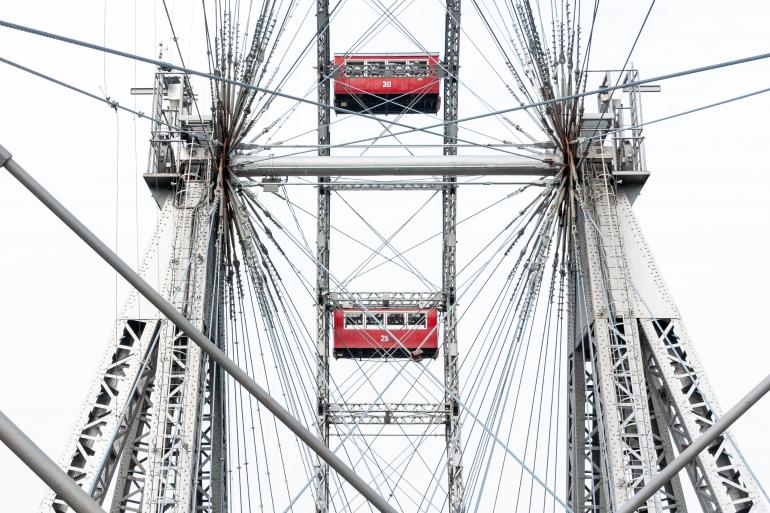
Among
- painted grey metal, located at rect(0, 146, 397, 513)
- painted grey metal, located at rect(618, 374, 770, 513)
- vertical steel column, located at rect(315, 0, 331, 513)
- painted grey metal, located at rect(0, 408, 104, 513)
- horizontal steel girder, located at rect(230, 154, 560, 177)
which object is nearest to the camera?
painted grey metal, located at rect(0, 408, 104, 513)

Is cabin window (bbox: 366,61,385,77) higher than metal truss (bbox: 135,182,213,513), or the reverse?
cabin window (bbox: 366,61,385,77)

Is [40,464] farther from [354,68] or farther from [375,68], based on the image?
[375,68]

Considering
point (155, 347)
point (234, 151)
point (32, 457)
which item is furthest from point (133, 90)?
point (32, 457)

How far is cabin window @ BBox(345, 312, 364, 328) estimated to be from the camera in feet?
103

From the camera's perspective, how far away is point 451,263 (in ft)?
102

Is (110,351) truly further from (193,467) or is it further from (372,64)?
(372,64)

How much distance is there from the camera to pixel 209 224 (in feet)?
66.2

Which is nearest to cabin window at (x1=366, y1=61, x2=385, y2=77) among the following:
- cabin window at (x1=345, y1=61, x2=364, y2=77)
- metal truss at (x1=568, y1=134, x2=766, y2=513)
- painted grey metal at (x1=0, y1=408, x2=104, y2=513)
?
cabin window at (x1=345, y1=61, x2=364, y2=77)

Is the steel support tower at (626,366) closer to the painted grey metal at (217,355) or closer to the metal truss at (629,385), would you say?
the metal truss at (629,385)

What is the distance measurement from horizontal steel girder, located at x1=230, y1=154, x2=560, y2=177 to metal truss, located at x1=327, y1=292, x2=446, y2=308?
1003 cm

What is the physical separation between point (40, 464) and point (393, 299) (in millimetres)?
25154

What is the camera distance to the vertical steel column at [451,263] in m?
29.5

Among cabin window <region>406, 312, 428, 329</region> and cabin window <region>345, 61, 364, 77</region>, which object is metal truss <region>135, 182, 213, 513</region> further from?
cabin window <region>406, 312, 428, 329</region>

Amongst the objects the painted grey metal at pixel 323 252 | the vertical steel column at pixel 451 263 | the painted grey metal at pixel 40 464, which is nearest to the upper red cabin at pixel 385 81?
the painted grey metal at pixel 323 252
